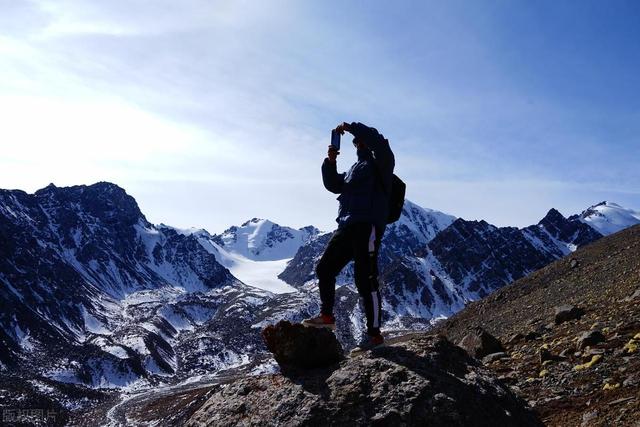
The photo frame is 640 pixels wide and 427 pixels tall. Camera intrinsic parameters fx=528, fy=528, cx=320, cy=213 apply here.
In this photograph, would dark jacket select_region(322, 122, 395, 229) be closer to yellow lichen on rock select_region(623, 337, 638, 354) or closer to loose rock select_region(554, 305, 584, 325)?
yellow lichen on rock select_region(623, 337, 638, 354)

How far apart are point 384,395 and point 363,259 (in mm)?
2745

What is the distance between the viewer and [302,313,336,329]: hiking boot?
32.4 feet

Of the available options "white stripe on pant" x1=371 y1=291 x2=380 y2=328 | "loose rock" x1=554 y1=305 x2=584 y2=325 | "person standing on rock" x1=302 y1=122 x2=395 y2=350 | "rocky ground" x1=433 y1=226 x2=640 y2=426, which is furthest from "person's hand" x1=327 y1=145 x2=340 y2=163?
"loose rock" x1=554 y1=305 x2=584 y2=325

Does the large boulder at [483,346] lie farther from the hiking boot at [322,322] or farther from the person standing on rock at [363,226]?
the hiking boot at [322,322]

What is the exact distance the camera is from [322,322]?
393 inches

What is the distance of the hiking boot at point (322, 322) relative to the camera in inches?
389

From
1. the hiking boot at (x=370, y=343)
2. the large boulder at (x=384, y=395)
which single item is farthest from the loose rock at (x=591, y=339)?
the hiking boot at (x=370, y=343)

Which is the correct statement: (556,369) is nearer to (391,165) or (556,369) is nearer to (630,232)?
(391,165)

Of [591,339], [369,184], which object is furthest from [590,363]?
[369,184]

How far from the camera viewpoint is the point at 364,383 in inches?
324

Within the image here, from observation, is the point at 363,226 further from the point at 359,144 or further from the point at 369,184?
the point at 359,144

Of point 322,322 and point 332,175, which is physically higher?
point 332,175

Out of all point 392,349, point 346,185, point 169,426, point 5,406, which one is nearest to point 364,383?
point 392,349

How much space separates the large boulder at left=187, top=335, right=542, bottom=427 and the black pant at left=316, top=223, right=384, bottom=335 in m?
1.01
